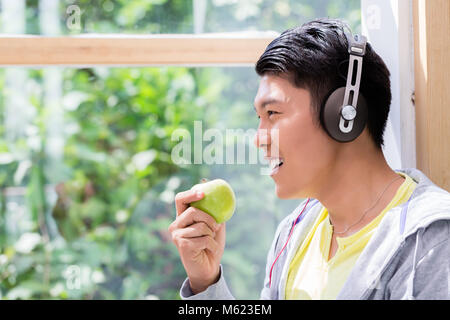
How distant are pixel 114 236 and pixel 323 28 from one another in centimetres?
127

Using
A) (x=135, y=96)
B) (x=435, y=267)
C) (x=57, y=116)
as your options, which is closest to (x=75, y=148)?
Result: (x=57, y=116)

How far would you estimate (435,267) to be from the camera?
78cm

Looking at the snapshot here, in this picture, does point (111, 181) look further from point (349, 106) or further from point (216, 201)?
point (349, 106)

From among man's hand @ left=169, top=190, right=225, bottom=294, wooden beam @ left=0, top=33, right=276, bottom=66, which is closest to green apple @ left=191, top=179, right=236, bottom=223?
man's hand @ left=169, top=190, right=225, bottom=294

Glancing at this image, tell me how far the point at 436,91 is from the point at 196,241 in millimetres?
575

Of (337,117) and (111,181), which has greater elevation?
(337,117)

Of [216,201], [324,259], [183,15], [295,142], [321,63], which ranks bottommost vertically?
[324,259]

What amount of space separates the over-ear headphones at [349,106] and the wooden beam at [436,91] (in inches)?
8.0

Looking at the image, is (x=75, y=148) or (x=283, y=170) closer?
(x=283, y=170)

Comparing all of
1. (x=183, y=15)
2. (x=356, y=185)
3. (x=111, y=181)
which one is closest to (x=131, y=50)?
(x=183, y=15)

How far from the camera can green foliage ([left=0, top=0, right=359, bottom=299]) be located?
1.79 metres

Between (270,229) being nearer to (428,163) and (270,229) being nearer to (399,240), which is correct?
(428,163)

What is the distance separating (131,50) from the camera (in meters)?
1.18

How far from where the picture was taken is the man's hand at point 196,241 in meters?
0.96
